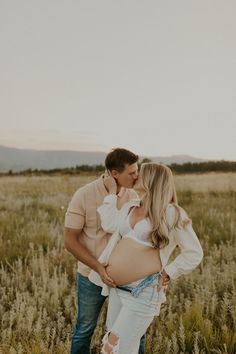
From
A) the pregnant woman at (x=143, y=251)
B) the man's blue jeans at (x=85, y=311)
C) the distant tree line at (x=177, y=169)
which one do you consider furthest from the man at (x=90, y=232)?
the distant tree line at (x=177, y=169)

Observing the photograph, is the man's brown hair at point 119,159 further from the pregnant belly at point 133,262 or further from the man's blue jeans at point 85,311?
the man's blue jeans at point 85,311

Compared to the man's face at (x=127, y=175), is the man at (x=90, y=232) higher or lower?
lower

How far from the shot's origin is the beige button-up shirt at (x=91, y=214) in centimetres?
340

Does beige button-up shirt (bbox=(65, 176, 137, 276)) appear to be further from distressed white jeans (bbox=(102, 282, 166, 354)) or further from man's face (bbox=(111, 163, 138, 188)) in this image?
distressed white jeans (bbox=(102, 282, 166, 354))

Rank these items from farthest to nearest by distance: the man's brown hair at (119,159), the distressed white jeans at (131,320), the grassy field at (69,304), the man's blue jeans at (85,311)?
the grassy field at (69,304) → the man's blue jeans at (85,311) → the man's brown hair at (119,159) → the distressed white jeans at (131,320)

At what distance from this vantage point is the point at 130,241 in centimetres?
310

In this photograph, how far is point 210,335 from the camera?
4094mm

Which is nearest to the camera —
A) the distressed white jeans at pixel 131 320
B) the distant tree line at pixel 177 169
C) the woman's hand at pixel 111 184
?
the distressed white jeans at pixel 131 320

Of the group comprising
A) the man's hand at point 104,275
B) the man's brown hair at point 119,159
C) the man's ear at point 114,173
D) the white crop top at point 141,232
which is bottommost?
the man's hand at point 104,275

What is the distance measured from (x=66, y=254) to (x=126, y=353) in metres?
3.73

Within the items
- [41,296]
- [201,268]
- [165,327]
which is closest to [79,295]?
[165,327]

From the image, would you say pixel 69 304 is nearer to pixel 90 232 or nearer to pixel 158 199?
pixel 90 232

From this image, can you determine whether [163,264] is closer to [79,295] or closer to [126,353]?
[126,353]

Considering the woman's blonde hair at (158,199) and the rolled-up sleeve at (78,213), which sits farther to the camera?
the rolled-up sleeve at (78,213)
